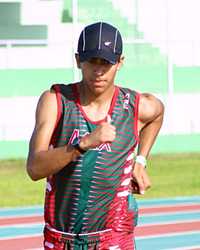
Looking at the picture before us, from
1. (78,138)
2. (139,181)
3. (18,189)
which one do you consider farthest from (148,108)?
(18,189)

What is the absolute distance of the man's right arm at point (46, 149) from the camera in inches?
182

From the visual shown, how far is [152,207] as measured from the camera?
13867 mm

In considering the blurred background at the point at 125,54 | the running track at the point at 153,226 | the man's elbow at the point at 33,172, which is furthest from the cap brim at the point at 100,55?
the blurred background at the point at 125,54

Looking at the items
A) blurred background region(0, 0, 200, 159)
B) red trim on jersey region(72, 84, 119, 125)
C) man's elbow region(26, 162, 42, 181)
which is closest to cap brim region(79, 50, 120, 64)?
red trim on jersey region(72, 84, 119, 125)

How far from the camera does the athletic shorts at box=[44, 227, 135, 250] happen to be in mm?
5043

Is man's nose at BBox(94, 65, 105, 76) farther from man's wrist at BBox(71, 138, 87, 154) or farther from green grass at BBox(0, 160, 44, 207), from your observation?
green grass at BBox(0, 160, 44, 207)

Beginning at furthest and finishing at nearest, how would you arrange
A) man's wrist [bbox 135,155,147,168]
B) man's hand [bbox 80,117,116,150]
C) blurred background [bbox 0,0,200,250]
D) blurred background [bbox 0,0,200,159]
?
blurred background [bbox 0,0,200,159]
blurred background [bbox 0,0,200,250]
man's wrist [bbox 135,155,147,168]
man's hand [bbox 80,117,116,150]

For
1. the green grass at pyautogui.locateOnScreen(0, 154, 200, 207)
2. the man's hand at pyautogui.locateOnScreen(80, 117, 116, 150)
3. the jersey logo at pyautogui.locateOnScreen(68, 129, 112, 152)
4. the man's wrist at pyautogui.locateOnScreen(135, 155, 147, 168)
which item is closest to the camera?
the man's hand at pyautogui.locateOnScreen(80, 117, 116, 150)

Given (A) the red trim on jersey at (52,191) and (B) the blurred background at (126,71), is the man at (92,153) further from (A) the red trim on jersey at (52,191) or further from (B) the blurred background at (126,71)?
(B) the blurred background at (126,71)

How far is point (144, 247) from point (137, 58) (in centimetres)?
1377

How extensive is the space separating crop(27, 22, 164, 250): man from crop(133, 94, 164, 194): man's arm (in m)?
0.01

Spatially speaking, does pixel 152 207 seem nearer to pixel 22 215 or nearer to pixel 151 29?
pixel 22 215

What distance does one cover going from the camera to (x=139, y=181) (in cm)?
517

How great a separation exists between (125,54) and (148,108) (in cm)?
1825
